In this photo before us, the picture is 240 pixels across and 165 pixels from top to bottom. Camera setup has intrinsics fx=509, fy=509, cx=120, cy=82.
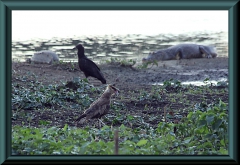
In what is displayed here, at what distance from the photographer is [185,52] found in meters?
14.8

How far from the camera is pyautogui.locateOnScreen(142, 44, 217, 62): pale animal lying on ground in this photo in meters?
14.3

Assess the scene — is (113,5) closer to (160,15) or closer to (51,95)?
(51,95)

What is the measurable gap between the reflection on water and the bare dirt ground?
151cm

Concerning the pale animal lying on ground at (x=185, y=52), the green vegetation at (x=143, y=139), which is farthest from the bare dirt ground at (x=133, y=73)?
the green vegetation at (x=143, y=139)

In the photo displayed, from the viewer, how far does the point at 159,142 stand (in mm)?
4965

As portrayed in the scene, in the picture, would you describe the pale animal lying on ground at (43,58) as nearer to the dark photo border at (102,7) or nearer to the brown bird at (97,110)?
the brown bird at (97,110)

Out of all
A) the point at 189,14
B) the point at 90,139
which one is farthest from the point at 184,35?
the point at 90,139

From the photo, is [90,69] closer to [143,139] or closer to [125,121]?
[125,121]

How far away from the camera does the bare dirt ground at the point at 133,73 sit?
984 centimetres

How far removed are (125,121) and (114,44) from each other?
29.4 feet

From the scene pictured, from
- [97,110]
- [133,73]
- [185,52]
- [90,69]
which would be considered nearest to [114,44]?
[185,52]

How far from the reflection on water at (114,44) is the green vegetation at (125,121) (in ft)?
14.3
